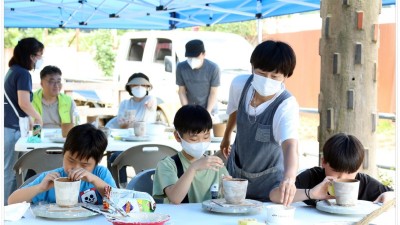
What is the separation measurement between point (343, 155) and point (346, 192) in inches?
12.0

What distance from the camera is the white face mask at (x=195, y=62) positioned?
812cm

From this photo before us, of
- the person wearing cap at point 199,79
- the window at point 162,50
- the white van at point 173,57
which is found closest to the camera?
the person wearing cap at point 199,79

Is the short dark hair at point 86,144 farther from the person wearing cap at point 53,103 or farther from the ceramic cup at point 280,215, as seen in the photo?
the person wearing cap at point 53,103

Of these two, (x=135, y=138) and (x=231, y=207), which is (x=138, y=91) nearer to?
(x=135, y=138)

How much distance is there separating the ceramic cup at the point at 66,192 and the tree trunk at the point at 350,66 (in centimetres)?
196

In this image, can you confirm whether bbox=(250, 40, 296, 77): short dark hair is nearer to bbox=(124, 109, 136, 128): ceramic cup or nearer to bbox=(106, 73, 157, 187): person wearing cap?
bbox=(124, 109, 136, 128): ceramic cup

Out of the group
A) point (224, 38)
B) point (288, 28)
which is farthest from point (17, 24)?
point (288, 28)

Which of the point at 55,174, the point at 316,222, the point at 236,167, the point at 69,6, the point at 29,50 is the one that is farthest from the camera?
the point at 69,6

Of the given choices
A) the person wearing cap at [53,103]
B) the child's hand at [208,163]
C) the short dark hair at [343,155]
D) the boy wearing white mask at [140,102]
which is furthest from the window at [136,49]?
the child's hand at [208,163]

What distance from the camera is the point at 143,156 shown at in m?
5.03

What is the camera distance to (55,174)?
9.87 feet

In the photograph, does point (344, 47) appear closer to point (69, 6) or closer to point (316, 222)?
point (316, 222)

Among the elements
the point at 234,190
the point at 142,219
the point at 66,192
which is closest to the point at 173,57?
the point at 234,190

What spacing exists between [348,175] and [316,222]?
491 millimetres
